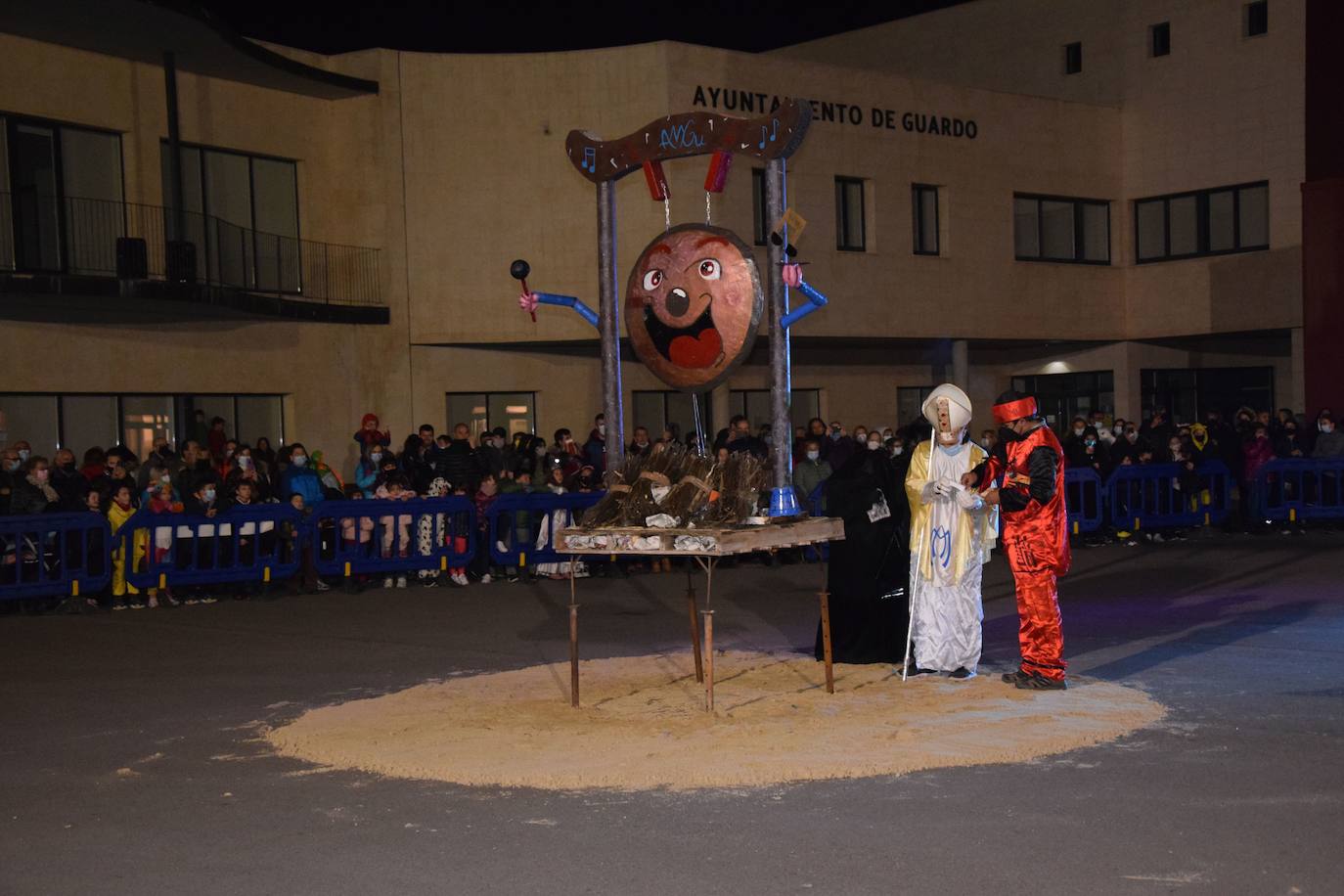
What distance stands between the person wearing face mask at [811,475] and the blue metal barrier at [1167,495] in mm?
4367

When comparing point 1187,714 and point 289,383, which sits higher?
point 289,383

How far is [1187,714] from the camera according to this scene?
9.58m

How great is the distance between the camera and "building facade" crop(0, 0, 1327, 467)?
945 inches

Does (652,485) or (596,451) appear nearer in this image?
(652,485)

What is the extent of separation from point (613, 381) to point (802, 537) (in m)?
2.72

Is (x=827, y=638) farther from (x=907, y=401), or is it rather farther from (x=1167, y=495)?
(x=907, y=401)

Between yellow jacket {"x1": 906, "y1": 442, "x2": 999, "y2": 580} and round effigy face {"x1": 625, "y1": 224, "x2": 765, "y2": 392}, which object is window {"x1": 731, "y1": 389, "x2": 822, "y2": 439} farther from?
yellow jacket {"x1": 906, "y1": 442, "x2": 999, "y2": 580}

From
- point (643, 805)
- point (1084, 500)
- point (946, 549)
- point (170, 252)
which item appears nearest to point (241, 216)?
point (170, 252)

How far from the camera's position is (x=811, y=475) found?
20938 millimetres

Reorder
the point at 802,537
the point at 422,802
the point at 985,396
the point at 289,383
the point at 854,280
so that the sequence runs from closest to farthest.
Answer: the point at 422,802, the point at 802,537, the point at 289,383, the point at 854,280, the point at 985,396

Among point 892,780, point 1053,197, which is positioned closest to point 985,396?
point 1053,197

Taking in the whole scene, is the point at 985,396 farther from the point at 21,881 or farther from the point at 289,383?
the point at 21,881

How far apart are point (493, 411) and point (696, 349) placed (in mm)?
18123

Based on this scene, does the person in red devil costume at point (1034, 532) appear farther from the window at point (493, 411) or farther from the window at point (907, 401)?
the window at point (907, 401)
